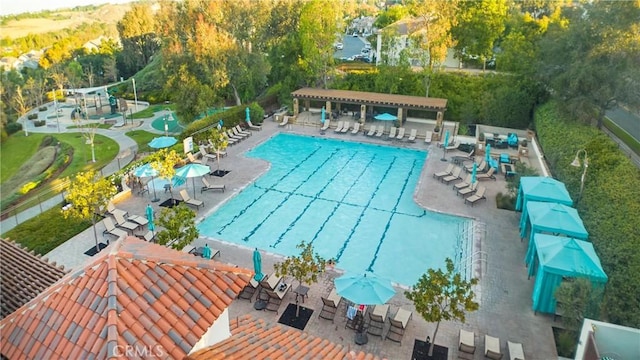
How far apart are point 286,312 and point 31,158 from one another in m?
30.7

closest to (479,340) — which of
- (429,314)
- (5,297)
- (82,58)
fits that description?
(429,314)

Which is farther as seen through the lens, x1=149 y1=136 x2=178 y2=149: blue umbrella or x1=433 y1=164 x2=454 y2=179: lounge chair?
x1=149 y1=136 x2=178 y2=149: blue umbrella

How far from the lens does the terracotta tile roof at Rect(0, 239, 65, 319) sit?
26.4 feet

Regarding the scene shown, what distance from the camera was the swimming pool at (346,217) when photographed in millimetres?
16328

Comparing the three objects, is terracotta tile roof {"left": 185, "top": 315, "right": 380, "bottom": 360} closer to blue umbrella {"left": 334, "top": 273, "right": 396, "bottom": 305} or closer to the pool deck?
blue umbrella {"left": 334, "top": 273, "right": 396, "bottom": 305}

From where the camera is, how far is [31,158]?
33438 mm

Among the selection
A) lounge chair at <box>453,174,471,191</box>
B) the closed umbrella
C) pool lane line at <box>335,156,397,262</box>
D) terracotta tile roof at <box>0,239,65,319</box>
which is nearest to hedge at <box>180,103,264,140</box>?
the closed umbrella

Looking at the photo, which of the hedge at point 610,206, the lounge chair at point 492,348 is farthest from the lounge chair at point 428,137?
the lounge chair at point 492,348

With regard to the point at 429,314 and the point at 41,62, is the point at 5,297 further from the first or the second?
the point at 41,62

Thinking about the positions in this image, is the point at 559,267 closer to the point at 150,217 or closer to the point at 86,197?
the point at 150,217

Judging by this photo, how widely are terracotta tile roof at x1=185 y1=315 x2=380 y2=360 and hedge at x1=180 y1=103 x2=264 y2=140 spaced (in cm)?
2187

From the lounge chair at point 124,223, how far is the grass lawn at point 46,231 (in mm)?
1458

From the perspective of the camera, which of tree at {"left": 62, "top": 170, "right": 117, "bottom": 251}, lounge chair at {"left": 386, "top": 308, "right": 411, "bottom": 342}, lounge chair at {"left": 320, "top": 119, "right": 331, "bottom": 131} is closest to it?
lounge chair at {"left": 386, "top": 308, "right": 411, "bottom": 342}

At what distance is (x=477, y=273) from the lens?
567 inches
